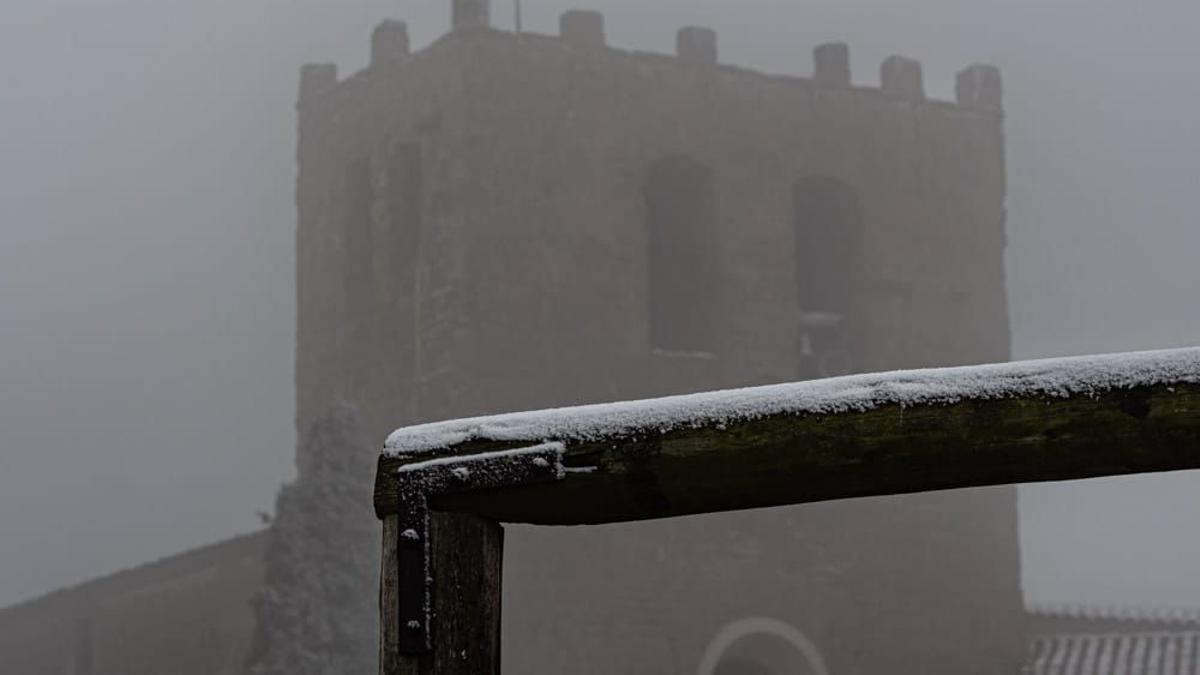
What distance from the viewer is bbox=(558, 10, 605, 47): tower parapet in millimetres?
22281

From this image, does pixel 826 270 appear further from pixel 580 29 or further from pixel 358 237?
pixel 358 237

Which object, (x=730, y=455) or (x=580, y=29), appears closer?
(x=730, y=455)

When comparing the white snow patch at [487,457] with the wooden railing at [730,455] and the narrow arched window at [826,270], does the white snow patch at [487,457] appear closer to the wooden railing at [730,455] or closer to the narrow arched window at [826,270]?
the wooden railing at [730,455]

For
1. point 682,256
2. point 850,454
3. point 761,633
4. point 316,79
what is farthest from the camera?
point 316,79

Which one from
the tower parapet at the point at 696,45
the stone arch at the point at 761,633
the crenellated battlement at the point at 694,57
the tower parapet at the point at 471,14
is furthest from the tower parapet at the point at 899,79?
the stone arch at the point at 761,633

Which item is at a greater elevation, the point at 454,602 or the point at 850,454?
the point at 850,454

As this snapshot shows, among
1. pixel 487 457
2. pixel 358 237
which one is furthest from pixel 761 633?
pixel 487 457

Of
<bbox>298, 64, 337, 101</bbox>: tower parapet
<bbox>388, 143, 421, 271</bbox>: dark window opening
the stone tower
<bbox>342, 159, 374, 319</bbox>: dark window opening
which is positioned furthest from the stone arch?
<bbox>298, 64, 337, 101</bbox>: tower parapet

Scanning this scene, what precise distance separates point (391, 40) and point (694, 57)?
2.96m

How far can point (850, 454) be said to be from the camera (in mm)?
2988

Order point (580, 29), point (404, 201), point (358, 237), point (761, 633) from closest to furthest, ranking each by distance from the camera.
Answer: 1. point (761, 633)
2. point (580, 29)
3. point (404, 201)
4. point (358, 237)

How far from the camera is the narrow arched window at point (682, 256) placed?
73.8ft

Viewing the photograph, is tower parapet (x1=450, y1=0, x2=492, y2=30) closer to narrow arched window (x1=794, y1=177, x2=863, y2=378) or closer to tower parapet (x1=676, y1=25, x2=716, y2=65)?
tower parapet (x1=676, y1=25, x2=716, y2=65)

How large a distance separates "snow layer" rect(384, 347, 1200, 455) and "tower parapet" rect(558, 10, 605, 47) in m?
19.3
